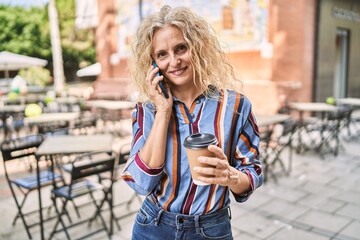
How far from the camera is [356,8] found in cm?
1145

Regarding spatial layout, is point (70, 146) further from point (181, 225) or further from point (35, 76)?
point (35, 76)

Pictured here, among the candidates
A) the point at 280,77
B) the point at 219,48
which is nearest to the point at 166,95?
the point at 219,48

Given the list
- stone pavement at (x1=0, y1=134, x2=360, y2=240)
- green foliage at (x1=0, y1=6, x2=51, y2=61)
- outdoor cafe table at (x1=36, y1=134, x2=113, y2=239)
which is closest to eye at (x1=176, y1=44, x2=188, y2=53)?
outdoor cafe table at (x1=36, y1=134, x2=113, y2=239)

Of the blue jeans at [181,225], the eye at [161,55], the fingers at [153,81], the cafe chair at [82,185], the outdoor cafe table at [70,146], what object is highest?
the eye at [161,55]

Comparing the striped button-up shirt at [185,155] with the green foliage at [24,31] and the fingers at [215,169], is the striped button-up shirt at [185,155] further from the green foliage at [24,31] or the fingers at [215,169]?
the green foliage at [24,31]

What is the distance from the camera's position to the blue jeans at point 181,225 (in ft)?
4.56

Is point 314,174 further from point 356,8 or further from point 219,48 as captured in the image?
point 356,8

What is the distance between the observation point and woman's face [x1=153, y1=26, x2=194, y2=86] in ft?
4.51

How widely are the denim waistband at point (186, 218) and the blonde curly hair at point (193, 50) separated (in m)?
0.47

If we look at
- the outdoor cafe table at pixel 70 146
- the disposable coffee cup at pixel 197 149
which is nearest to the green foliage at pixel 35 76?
the outdoor cafe table at pixel 70 146

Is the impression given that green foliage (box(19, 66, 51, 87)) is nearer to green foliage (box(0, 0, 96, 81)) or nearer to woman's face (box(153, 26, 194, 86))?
green foliage (box(0, 0, 96, 81))

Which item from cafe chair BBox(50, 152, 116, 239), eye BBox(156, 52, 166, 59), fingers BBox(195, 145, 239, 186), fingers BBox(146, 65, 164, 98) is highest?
eye BBox(156, 52, 166, 59)

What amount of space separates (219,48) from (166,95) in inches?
13.0

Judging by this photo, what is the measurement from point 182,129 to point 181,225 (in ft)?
1.23
